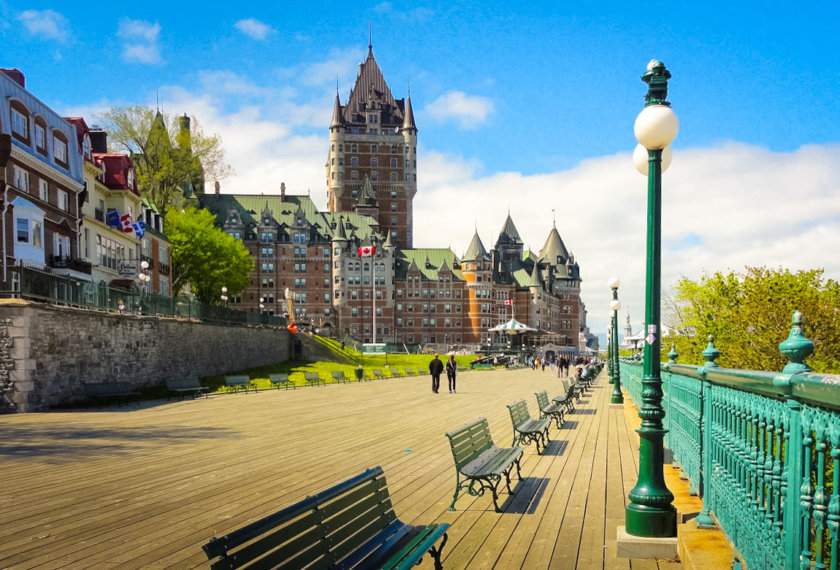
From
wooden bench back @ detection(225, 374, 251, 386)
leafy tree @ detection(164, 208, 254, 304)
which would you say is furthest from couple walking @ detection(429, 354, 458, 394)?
leafy tree @ detection(164, 208, 254, 304)

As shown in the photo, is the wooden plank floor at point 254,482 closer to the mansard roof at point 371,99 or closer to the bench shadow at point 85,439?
the bench shadow at point 85,439

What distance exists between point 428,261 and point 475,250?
26.3 feet

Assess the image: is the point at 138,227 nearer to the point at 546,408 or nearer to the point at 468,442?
the point at 546,408

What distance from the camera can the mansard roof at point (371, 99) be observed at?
119312mm

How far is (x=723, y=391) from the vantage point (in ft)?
17.7

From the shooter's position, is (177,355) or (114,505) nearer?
(114,505)

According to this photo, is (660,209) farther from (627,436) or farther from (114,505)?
(627,436)

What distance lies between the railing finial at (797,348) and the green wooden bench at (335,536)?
2.78m

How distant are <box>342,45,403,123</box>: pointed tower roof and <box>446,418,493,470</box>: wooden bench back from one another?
113203 millimetres

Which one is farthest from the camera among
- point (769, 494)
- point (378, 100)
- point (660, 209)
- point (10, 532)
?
point (378, 100)

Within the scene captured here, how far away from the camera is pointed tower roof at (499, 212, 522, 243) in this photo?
141 meters

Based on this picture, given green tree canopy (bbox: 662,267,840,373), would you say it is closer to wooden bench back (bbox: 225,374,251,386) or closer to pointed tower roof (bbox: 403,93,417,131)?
wooden bench back (bbox: 225,374,251,386)

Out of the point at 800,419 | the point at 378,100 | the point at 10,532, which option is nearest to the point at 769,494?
the point at 800,419

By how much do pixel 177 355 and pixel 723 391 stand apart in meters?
31.5
